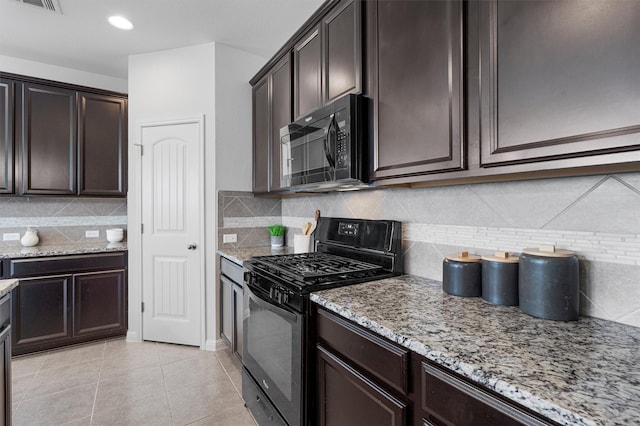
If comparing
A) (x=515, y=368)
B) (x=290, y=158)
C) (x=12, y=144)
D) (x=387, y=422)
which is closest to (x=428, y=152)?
(x=515, y=368)

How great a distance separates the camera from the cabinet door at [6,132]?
2840mm

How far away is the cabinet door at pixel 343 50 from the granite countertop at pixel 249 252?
52.8 inches

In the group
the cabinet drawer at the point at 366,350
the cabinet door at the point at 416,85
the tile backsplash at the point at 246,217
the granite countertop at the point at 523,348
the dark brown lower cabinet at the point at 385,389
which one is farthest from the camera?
the tile backsplash at the point at 246,217

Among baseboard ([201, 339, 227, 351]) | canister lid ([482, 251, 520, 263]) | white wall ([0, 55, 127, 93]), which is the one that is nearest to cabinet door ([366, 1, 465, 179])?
canister lid ([482, 251, 520, 263])

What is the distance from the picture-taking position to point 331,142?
5.56 feet

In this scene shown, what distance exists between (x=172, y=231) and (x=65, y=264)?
0.97 meters

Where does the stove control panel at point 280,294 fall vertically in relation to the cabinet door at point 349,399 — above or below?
above

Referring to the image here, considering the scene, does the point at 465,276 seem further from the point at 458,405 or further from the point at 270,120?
the point at 270,120

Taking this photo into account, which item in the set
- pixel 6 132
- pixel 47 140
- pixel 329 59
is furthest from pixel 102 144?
pixel 329 59

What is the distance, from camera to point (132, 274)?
9.98 ft

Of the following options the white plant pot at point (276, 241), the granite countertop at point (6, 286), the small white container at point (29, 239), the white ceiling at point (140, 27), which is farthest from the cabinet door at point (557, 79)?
the small white container at point (29, 239)

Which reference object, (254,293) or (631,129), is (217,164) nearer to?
(254,293)

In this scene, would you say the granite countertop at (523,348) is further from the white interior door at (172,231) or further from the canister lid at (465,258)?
the white interior door at (172,231)

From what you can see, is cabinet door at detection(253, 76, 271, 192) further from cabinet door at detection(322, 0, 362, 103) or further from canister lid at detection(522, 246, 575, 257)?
canister lid at detection(522, 246, 575, 257)
